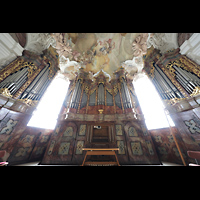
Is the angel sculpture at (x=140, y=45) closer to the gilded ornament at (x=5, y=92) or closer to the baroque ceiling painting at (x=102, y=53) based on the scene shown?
the baroque ceiling painting at (x=102, y=53)

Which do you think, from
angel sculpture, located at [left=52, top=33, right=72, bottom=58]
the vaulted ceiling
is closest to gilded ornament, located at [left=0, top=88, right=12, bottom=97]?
the vaulted ceiling

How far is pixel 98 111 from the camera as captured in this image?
6012 millimetres

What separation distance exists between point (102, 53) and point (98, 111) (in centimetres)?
690

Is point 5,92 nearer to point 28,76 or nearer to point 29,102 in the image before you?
point 29,102

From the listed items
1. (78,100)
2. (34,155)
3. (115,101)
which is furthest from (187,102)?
(34,155)

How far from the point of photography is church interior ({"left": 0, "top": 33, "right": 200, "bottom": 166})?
3627mm

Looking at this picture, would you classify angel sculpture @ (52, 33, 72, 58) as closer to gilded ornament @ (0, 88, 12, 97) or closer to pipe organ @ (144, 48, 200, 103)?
gilded ornament @ (0, 88, 12, 97)

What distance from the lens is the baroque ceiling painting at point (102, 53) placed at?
743cm

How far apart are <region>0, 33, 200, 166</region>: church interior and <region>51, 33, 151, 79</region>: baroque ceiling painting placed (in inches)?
6.5

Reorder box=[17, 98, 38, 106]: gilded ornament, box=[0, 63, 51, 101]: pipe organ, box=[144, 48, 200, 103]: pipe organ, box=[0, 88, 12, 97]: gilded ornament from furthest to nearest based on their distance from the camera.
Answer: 1. box=[17, 98, 38, 106]: gilded ornament
2. box=[0, 63, 51, 101]: pipe organ
3. box=[144, 48, 200, 103]: pipe organ
4. box=[0, 88, 12, 97]: gilded ornament

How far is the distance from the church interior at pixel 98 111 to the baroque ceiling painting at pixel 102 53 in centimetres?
17

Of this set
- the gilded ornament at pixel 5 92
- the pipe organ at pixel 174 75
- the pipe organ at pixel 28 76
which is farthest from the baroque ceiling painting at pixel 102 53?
the gilded ornament at pixel 5 92
